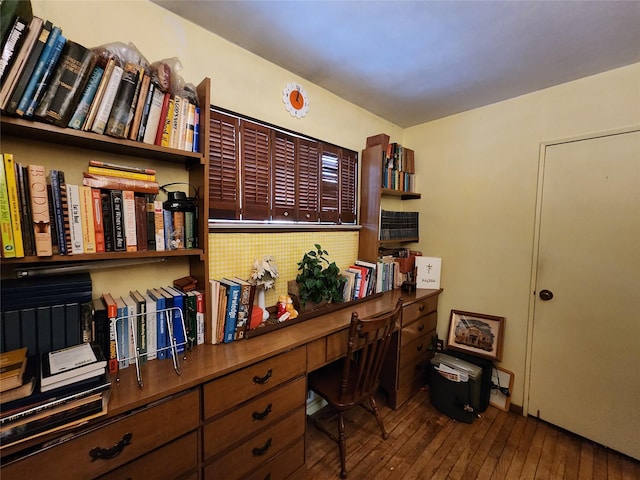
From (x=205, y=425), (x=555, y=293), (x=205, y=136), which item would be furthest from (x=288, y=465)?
(x=555, y=293)

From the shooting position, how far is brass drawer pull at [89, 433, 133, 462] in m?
0.79

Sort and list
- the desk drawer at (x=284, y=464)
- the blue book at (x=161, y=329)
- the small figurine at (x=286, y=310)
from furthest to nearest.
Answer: the small figurine at (x=286, y=310), the desk drawer at (x=284, y=464), the blue book at (x=161, y=329)

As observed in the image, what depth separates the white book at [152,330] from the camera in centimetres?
109

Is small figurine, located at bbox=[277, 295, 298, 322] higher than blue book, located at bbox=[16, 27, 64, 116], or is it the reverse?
blue book, located at bbox=[16, 27, 64, 116]

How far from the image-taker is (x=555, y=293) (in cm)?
193

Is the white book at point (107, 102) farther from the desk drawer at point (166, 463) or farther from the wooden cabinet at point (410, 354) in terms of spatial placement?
the wooden cabinet at point (410, 354)

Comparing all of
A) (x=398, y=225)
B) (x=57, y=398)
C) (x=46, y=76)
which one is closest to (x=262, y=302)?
(x=57, y=398)

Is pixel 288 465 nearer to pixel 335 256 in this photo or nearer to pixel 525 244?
pixel 335 256

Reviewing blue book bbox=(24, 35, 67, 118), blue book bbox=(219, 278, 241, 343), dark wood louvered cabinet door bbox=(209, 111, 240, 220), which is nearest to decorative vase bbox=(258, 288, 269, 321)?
blue book bbox=(219, 278, 241, 343)

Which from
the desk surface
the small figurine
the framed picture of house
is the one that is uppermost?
the small figurine

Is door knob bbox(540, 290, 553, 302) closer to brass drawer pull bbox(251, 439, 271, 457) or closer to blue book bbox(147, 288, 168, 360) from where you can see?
brass drawer pull bbox(251, 439, 271, 457)

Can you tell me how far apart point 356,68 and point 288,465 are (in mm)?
2335

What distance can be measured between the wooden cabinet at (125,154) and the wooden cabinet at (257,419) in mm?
369

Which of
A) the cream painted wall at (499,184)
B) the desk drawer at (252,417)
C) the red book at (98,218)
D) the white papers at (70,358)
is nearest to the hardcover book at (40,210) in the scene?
the red book at (98,218)
